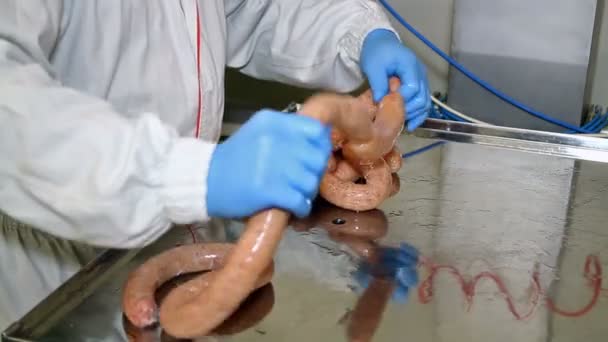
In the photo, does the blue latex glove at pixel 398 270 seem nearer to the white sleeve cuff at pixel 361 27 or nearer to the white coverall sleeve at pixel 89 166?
the white coverall sleeve at pixel 89 166

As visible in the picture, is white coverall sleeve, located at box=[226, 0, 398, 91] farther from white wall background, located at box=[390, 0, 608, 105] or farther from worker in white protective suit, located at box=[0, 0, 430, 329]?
white wall background, located at box=[390, 0, 608, 105]

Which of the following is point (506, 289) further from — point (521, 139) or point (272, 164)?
point (521, 139)

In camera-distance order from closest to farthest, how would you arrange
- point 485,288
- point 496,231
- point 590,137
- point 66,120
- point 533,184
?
point 66,120
point 485,288
point 496,231
point 533,184
point 590,137

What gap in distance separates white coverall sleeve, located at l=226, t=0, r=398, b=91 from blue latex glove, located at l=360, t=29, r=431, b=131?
7 cm

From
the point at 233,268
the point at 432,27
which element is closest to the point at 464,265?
the point at 233,268

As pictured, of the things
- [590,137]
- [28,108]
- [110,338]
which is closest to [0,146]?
[28,108]

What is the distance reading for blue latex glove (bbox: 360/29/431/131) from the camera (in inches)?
39.6

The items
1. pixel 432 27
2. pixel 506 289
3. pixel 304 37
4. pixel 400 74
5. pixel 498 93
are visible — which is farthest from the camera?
pixel 432 27

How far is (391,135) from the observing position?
0.91 meters

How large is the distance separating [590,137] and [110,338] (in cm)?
82

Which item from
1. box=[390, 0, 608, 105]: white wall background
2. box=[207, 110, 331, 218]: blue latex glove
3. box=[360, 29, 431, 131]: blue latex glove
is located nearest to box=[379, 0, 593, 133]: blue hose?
box=[390, 0, 608, 105]: white wall background

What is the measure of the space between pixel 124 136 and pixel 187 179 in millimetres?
65

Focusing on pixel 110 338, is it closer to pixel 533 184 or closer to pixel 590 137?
pixel 533 184

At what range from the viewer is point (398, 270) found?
A: 31.8 inches
